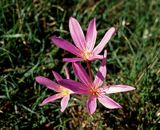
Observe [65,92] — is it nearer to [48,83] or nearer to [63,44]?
[48,83]

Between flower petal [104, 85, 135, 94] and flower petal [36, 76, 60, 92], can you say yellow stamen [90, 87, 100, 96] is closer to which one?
flower petal [104, 85, 135, 94]

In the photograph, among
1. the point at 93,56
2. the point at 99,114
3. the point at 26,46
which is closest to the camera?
the point at 93,56

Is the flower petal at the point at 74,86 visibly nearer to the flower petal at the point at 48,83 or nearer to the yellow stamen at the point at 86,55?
the yellow stamen at the point at 86,55

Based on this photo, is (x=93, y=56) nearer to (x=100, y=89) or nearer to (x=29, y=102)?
(x=100, y=89)

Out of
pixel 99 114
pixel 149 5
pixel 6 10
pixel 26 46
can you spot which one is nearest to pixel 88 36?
pixel 99 114

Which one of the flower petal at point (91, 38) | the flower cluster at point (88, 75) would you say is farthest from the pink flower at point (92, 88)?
the flower petal at point (91, 38)

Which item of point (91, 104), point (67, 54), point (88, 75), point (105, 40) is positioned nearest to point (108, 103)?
point (91, 104)

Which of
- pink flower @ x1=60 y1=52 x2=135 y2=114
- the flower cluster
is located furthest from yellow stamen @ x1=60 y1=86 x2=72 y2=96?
pink flower @ x1=60 y1=52 x2=135 y2=114
